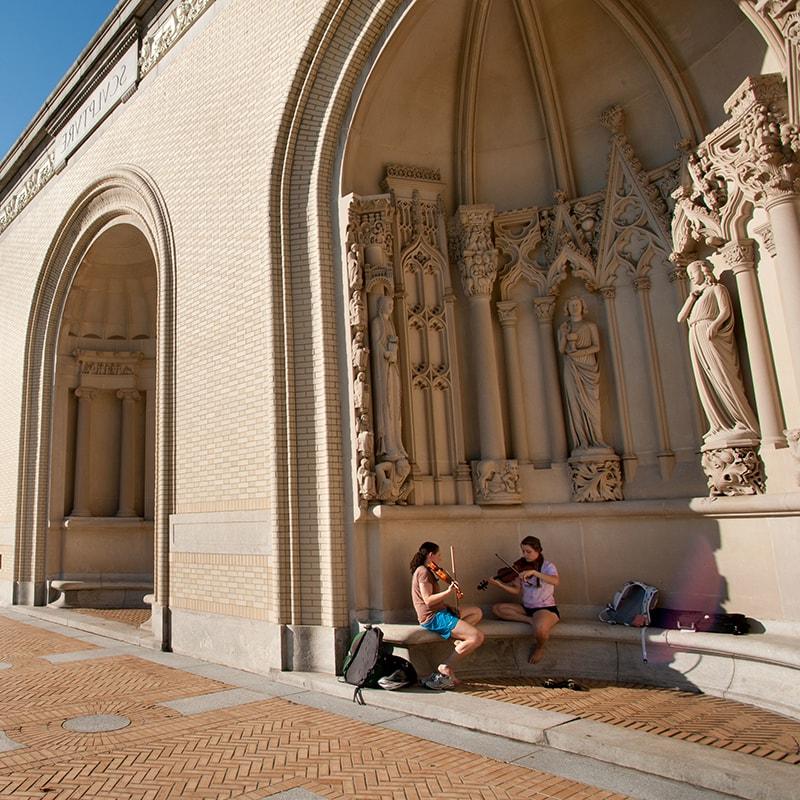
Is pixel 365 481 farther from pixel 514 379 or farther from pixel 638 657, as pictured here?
pixel 638 657

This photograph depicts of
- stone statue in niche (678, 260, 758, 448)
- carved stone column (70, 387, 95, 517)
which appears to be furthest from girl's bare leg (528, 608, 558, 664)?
carved stone column (70, 387, 95, 517)

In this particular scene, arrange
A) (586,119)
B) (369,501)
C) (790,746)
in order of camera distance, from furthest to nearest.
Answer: (586,119) < (369,501) < (790,746)

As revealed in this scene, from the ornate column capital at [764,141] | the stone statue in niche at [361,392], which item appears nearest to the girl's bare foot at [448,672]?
the stone statue in niche at [361,392]

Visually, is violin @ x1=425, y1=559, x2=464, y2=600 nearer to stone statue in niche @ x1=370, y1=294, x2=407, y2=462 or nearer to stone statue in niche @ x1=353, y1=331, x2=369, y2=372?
stone statue in niche @ x1=370, y1=294, x2=407, y2=462

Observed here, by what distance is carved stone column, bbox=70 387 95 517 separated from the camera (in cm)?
1420

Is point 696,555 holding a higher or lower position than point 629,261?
lower

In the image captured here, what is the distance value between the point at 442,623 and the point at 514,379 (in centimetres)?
310

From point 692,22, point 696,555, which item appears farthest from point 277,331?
point 692,22

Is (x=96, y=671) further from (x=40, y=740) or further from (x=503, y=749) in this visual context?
(x=503, y=749)

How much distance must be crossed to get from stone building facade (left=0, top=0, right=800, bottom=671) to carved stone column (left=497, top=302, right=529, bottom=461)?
3 cm

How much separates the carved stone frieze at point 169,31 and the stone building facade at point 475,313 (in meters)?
0.77

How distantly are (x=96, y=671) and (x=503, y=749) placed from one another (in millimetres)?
4900

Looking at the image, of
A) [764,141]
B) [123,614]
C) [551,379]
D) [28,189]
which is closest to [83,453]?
[123,614]

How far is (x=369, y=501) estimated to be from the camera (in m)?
7.31
